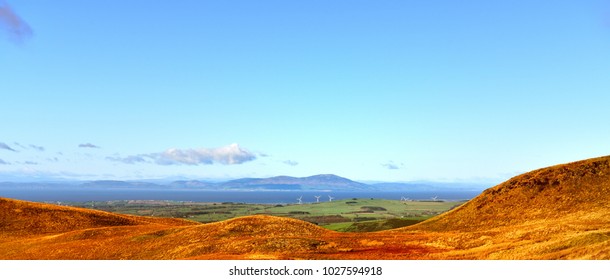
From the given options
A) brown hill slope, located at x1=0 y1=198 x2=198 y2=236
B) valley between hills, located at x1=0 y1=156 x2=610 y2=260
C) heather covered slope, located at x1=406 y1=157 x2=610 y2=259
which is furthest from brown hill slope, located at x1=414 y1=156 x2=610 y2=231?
brown hill slope, located at x1=0 y1=198 x2=198 y2=236

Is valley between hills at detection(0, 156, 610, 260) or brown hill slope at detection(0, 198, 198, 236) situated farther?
brown hill slope at detection(0, 198, 198, 236)

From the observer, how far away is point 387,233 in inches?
2562

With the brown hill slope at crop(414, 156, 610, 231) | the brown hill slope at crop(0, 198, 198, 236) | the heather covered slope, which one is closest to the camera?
the heather covered slope

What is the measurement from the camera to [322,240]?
182 feet

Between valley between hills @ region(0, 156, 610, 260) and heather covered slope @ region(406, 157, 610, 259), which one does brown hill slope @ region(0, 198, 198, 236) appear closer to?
valley between hills @ region(0, 156, 610, 260)

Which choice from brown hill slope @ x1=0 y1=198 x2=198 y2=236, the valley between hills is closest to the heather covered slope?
the valley between hills

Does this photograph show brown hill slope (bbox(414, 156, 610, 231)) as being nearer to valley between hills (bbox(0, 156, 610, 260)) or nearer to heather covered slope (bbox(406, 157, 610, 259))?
heather covered slope (bbox(406, 157, 610, 259))

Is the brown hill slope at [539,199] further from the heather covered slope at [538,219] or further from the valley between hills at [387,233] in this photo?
the valley between hills at [387,233]

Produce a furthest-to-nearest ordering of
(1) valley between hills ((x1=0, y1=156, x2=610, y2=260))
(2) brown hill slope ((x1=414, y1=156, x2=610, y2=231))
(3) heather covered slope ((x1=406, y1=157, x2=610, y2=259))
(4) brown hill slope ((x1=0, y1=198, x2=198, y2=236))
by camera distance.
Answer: (4) brown hill slope ((x1=0, y1=198, x2=198, y2=236)) → (2) brown hill slope ((x1=414, y1=156, x2=610, y2=231)) → (1) valley between hills ((x1=0, y1=156, x2=610, y2=260)) → (3) heather covered slope ((x1=406, y1=157, x2=610, y2=259))

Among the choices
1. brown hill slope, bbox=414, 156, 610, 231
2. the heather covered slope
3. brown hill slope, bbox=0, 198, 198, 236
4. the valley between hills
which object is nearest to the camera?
the heather covered slope

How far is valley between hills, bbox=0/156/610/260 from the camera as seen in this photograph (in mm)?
45312

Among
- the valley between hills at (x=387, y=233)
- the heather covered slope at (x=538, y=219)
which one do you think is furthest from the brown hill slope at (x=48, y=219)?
the heather covered slope at (x=538, y=219)

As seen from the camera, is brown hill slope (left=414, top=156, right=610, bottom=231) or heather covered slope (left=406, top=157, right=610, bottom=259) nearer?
heather covered slope (left=406, top=157, right=610, bottom=259)

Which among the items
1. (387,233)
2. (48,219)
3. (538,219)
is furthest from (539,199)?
(48,219)
